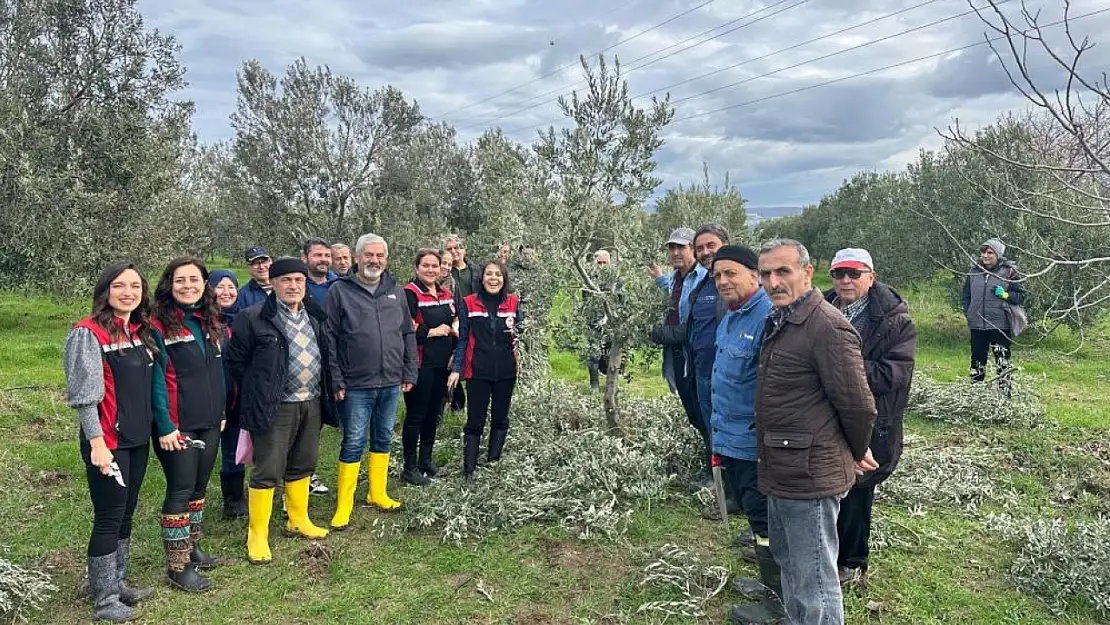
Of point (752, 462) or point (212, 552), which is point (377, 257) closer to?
point (212, 552)

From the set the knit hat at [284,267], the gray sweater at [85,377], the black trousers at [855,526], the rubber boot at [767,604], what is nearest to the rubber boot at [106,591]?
the gray sweater at [85,377]

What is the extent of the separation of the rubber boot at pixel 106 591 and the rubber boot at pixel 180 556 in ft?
1.08

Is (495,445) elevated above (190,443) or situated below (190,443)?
below

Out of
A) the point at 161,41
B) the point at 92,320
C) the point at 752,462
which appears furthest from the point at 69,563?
the point at 161,41

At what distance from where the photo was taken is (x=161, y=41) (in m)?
13.4

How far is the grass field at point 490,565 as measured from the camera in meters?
4.07

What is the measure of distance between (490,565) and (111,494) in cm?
232

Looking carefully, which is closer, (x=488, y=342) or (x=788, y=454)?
(x=788, y=454)

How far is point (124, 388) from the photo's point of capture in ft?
12.3

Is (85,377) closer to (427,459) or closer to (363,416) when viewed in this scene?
(363,416)

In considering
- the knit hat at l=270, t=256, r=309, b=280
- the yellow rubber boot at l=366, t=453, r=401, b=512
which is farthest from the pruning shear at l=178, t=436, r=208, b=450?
the yellow rubber boot at l=366, t=453, r=401, b=512

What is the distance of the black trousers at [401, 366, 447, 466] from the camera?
619cm

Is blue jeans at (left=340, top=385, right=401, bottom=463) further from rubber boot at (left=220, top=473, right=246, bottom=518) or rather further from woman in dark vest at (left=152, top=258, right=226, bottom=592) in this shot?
woman in dark vest at (left=152, top=258, right=226, bottom=592)

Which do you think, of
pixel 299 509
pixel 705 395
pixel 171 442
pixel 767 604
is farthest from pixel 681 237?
pixel 171 442
